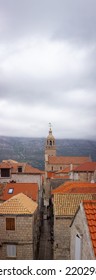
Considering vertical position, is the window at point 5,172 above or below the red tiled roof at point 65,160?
below

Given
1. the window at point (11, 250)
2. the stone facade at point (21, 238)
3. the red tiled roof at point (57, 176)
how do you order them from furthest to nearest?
the red tiled roof at point (57, 176) < the window at point (11, 250) < the stone facade at point (21, 238)

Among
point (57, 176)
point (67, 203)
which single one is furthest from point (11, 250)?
point (57, 176)

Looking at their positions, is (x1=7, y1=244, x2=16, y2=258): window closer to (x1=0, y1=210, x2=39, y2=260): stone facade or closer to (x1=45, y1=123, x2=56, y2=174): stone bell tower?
(x1=0, y1=210, x2=39, y2=260): stone facade

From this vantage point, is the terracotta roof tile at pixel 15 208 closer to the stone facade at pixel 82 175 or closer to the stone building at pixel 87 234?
the stone building at pixel 87 234

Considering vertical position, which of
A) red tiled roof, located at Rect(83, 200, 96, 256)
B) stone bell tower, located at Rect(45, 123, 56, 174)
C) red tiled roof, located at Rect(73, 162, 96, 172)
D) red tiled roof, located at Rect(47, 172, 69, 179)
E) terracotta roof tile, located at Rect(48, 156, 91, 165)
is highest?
stone bell tower, located at Rect(45, 123, 56, 174)

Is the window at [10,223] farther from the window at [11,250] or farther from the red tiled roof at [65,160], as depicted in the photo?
the red tiled roof at [65,160]

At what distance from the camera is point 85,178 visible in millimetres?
53625

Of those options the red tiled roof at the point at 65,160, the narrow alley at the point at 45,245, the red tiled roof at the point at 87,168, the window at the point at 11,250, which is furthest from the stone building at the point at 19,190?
the red tiled roof at the point at 65,160

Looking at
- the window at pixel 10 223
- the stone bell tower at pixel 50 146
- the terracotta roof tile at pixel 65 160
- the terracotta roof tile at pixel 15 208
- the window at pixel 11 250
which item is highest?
the stone bell tower at pixel 50 146

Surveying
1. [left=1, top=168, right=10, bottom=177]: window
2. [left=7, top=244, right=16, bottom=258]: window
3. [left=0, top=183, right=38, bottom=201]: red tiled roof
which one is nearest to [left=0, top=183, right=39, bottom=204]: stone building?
[left=0, top=183, right=38, bottom=201]: red tiled roof

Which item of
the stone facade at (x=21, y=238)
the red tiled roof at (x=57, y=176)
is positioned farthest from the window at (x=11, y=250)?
the red tiled roof at (x=57, y=176)

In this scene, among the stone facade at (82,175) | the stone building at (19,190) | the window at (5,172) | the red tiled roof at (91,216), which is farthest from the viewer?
the stone facade at (82,175)

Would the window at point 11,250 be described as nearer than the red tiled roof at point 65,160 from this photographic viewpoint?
Yes
